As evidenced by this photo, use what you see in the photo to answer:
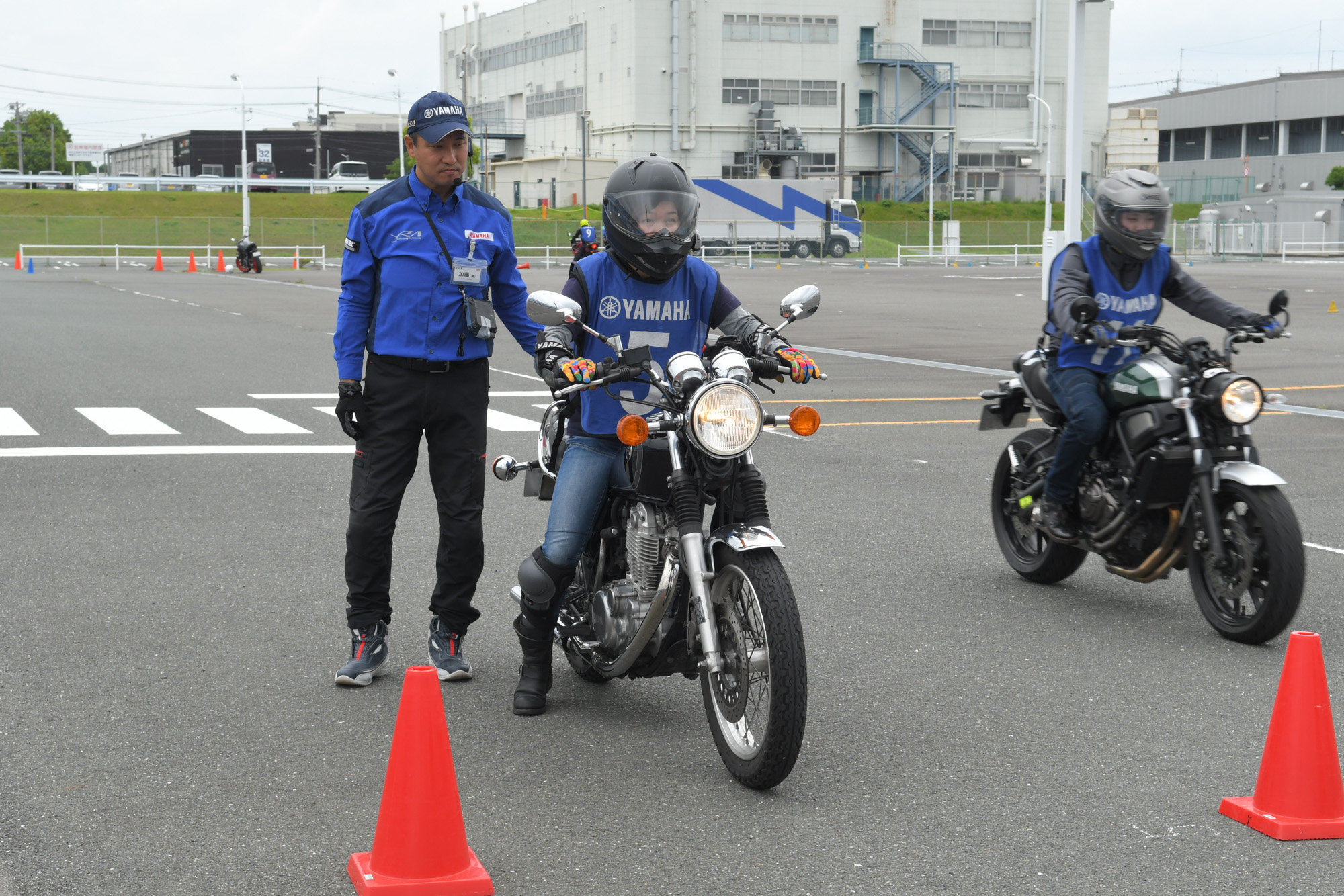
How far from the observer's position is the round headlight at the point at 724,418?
176 inches

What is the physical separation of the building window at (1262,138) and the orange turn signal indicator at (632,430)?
110758 mm

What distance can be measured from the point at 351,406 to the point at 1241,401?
11.7 feet

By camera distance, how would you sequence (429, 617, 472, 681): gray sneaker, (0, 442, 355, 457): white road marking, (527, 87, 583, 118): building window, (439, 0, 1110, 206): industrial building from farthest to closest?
1. (527, 87, 583, 118): building window
2. (439, 0, 1110, 206): industrial building
3. (0, 442, 355, 457): white road marking
4. (429, 617, 472, 681): gray sneaker

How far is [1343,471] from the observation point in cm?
1107

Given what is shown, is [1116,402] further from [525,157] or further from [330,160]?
[330,160]

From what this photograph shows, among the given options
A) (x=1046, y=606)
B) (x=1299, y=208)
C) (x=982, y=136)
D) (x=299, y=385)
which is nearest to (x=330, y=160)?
(x=982, y=136)

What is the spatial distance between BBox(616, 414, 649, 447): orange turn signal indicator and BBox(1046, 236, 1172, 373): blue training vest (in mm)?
3166

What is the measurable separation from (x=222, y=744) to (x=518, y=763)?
997 mm

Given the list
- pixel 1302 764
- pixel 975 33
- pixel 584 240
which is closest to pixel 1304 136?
pixel 975 33

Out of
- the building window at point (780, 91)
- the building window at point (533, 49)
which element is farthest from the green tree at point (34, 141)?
the building window at point (780, 91)

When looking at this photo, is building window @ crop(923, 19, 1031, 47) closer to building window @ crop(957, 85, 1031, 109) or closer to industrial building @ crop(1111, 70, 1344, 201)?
building window @ crop(957, 85, 1031, 109)

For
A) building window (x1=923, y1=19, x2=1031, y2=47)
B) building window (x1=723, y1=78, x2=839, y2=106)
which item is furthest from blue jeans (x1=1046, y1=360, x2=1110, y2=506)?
building window (x1=923, y1=19, x2=1031, y2=47)

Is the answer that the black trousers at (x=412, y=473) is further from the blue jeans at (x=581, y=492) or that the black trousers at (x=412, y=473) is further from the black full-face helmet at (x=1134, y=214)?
the black full-face helmet at (x=1134, y=214)

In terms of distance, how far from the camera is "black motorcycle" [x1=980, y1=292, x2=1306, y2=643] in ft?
20.5
